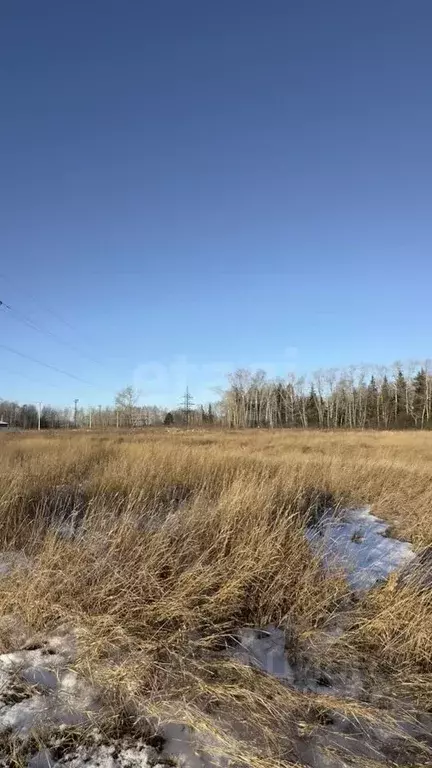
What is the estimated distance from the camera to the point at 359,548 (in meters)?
5.08

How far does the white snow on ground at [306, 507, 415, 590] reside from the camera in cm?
405

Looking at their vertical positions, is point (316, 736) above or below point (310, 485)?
below

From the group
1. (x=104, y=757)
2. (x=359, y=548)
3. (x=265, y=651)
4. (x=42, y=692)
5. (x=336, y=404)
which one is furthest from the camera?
(x=336, y=404)

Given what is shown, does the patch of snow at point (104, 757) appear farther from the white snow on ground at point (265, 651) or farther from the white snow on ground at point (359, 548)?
the white snow on ground at point (359, 548)

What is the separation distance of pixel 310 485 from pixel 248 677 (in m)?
5.03

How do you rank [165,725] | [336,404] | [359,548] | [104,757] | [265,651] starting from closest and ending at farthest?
1. [104,757]
2. [165,725]
3. [265,651]
4. [359,548]
5. [336,404]

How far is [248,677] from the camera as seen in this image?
2.60 m

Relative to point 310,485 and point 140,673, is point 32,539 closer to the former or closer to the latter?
point 140,673

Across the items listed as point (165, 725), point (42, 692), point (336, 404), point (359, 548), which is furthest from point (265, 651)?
point (336, 404)

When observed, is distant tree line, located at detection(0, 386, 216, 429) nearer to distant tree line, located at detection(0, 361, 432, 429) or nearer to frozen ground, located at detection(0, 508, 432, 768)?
distant tree line, located at detection(0, 361, 432, 429)

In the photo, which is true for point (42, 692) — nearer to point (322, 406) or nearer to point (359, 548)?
point (359, 548)

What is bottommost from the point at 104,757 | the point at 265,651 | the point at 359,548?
the point at 104,757

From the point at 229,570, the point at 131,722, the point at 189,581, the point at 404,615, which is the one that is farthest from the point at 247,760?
the point at 404,615

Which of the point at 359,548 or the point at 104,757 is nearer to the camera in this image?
the point at 104,757
